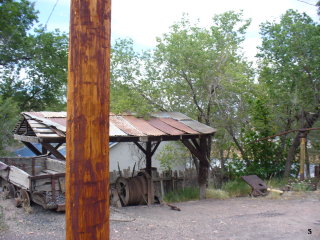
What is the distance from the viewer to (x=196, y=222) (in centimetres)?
921

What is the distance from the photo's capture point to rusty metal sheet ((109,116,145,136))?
1138 cm

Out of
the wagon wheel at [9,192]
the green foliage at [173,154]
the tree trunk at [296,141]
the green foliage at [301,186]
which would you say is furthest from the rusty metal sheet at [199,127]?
the wagon wheel at [9,192]

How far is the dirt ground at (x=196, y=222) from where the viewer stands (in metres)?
7.57

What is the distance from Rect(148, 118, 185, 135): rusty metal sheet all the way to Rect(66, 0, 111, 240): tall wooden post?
9750 millimetres

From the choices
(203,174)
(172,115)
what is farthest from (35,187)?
(172,115)

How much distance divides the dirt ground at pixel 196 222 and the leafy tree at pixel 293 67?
4582 mm

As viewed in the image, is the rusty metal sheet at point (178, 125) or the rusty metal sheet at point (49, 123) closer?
the rusty metal sheet at point (49, 123)

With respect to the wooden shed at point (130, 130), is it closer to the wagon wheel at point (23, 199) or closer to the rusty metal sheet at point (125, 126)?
the rusty metal sheet at point (125, 126)

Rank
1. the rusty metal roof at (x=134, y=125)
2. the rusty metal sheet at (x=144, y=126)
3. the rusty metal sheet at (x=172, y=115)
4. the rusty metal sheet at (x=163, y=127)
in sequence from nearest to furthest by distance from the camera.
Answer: the rusty metal roof at (x=134, y=125) → the rusty metal sheet at (x=144, y=126) → the rusty metal sheet at (x=163, y=127) → the rusty metal sheet at (x=172, y=115)

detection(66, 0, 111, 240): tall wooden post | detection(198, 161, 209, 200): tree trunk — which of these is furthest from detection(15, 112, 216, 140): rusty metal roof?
detection(66, 0, 111, 240): tall wooden post

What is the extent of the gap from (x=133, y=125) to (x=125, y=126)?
0.45 m

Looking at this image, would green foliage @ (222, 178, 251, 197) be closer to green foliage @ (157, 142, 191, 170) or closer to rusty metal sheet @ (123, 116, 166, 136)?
green foliage @ (157, 142, 191, 170)

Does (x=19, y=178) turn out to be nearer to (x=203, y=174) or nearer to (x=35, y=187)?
(x=35, y=187)

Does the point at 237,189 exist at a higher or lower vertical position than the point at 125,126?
lower
